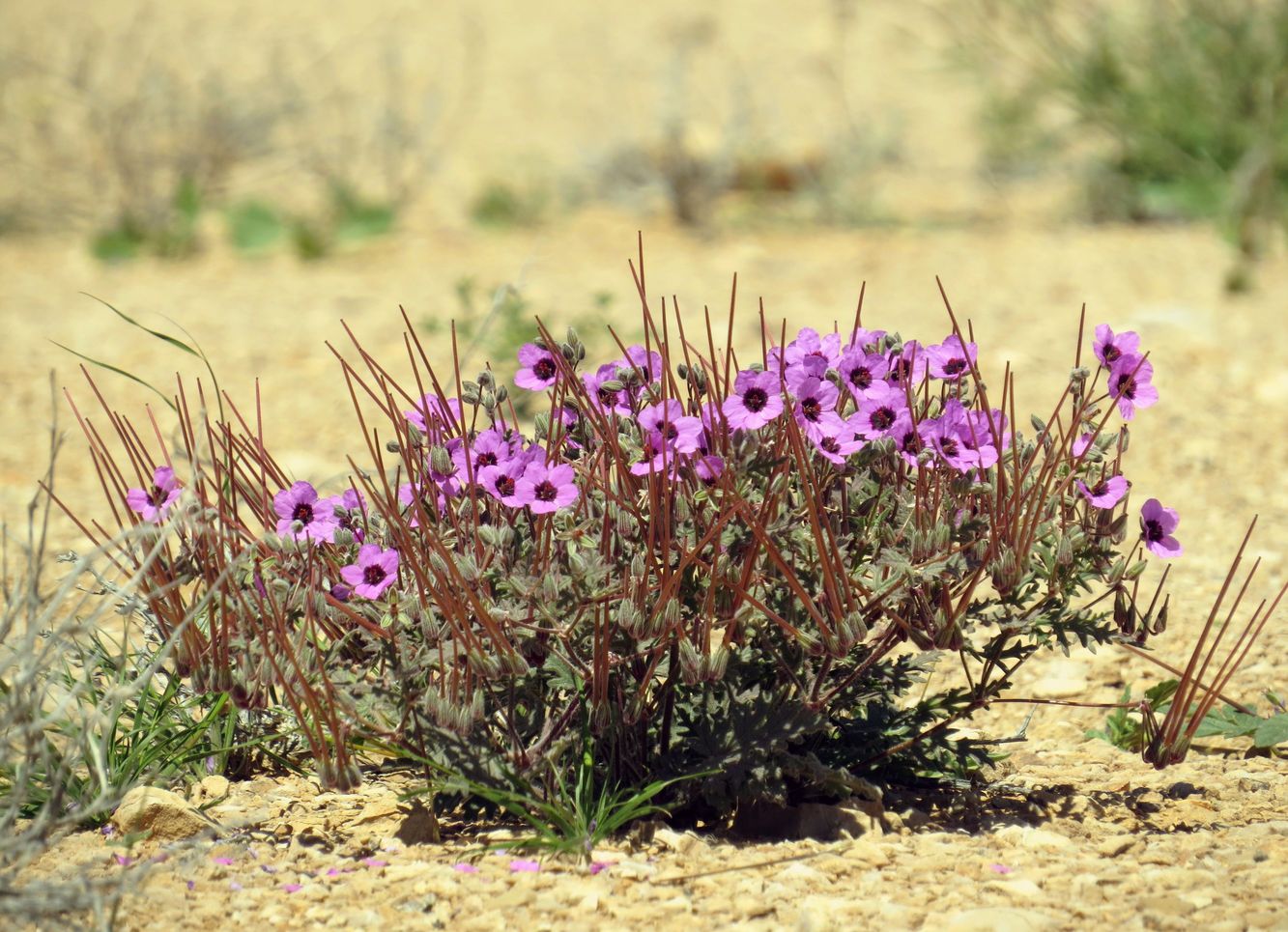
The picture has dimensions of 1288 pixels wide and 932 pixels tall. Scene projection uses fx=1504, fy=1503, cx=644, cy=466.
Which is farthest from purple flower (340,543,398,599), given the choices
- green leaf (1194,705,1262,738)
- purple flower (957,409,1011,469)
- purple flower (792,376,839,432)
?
green leaf (1194,705,1262,738)

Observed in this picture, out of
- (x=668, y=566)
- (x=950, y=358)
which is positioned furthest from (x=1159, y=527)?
(x=668, y=566)

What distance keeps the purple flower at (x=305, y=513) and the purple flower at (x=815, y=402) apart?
68 cm

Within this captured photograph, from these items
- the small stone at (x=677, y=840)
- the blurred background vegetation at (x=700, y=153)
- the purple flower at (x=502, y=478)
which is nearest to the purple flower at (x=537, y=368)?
the purple flower at (x=502, y=478)

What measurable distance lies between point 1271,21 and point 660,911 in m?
6.16

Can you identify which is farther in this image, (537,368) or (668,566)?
(537,368)

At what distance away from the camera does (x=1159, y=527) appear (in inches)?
83.3

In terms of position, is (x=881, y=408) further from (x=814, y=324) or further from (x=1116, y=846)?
(x=814, y=324)

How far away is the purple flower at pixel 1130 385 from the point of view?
210 cm

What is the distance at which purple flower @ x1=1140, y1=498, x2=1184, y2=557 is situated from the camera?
2098mm

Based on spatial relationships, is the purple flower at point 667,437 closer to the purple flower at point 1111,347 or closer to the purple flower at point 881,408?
the purple flower at point 881,408

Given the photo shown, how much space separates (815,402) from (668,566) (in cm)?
30

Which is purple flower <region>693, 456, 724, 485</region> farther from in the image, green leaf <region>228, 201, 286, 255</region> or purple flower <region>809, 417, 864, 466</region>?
green leaf <region>228, 201, 286, 255</region>

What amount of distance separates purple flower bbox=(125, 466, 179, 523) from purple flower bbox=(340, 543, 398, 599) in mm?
313

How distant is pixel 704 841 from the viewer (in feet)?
6.95
